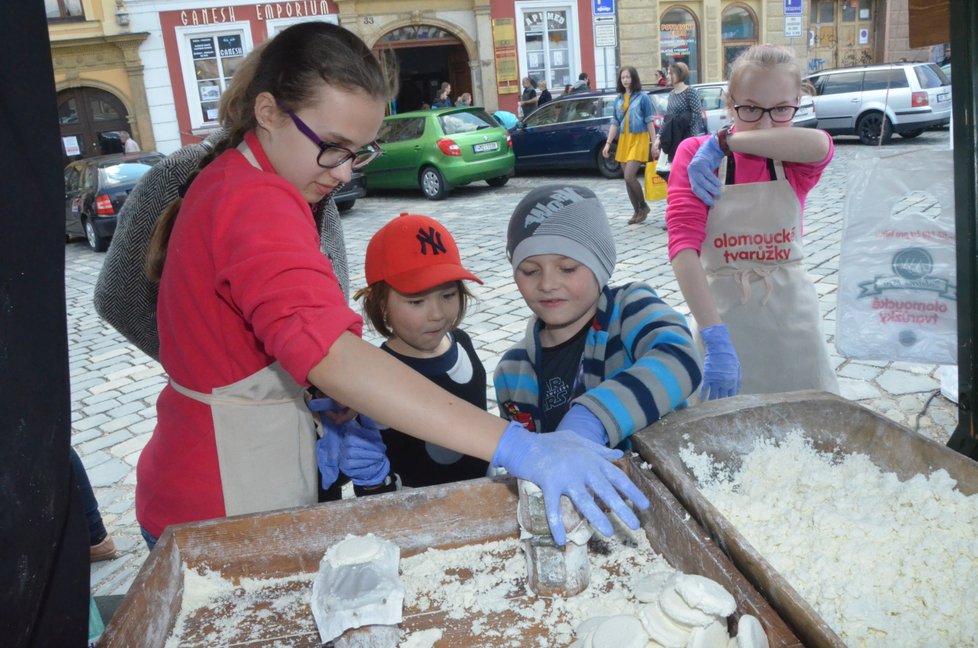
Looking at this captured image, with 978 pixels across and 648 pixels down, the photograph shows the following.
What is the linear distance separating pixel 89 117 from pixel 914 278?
22292 millimetres

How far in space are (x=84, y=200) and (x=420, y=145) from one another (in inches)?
223

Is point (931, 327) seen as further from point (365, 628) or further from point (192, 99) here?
point (192, 99)

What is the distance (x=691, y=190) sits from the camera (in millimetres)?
2828

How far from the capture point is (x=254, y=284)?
54.5 inches

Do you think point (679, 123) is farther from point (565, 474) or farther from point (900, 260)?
point (565, 474)

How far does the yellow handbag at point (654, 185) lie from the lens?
9062mm

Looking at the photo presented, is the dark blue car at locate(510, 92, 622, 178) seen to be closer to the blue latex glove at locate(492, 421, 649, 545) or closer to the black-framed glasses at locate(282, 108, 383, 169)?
the black-framed glasses at locate(282, 108, 383, 169)

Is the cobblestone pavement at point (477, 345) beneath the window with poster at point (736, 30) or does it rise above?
beneath

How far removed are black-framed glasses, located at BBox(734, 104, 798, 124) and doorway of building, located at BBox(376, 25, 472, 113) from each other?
19784 mm

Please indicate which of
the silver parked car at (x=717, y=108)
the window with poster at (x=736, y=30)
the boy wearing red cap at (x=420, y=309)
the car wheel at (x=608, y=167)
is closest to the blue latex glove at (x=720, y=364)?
the boy wearing red cap at (x=420, y=309)

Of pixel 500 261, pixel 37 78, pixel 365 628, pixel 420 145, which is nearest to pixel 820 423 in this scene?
pixel 365 628

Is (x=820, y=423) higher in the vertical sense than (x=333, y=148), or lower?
lower

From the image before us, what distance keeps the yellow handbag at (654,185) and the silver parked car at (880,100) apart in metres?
6.38

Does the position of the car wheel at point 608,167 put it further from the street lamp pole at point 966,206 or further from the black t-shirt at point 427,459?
the black t-shirt at point 427,459
